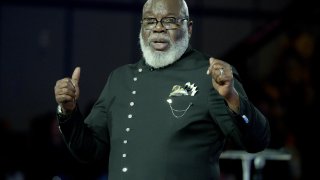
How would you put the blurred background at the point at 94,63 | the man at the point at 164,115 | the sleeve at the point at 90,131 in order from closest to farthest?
the man at the point at 164,115, the sleeve at the point at 90,131, the blurred background at the point at 94,63

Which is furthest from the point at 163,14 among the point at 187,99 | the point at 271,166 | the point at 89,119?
the point at 271,166

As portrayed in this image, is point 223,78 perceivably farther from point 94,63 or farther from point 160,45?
point 94,63

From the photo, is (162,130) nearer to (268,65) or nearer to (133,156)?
(133,156)

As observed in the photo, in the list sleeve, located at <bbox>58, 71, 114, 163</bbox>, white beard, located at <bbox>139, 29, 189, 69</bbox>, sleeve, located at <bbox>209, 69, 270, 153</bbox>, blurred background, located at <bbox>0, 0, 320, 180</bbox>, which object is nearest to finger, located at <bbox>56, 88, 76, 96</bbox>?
sleeve, located at <bbox>58, 71, 114, 163</bbox>

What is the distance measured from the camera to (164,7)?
254 centimetres

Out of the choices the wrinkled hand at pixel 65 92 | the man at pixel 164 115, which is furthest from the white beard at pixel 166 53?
the wrinkled hand at pixel 65 92

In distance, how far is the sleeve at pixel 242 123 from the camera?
2217 millimetres

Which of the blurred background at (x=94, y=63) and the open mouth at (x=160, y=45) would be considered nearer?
the open mouth at (x=160, y=45)

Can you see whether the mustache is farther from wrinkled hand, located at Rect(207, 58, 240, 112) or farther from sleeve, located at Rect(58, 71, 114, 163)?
wrinkled hand, located at Rect(207, 58, 240, 112)

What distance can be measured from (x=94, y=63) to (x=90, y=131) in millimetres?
4819

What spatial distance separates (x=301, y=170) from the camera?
213 inches

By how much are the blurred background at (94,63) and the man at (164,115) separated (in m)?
2.65

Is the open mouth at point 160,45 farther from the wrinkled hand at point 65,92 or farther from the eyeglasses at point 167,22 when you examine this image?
the wrinkled hand at point 65,92

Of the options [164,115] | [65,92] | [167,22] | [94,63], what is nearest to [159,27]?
[167,22]
